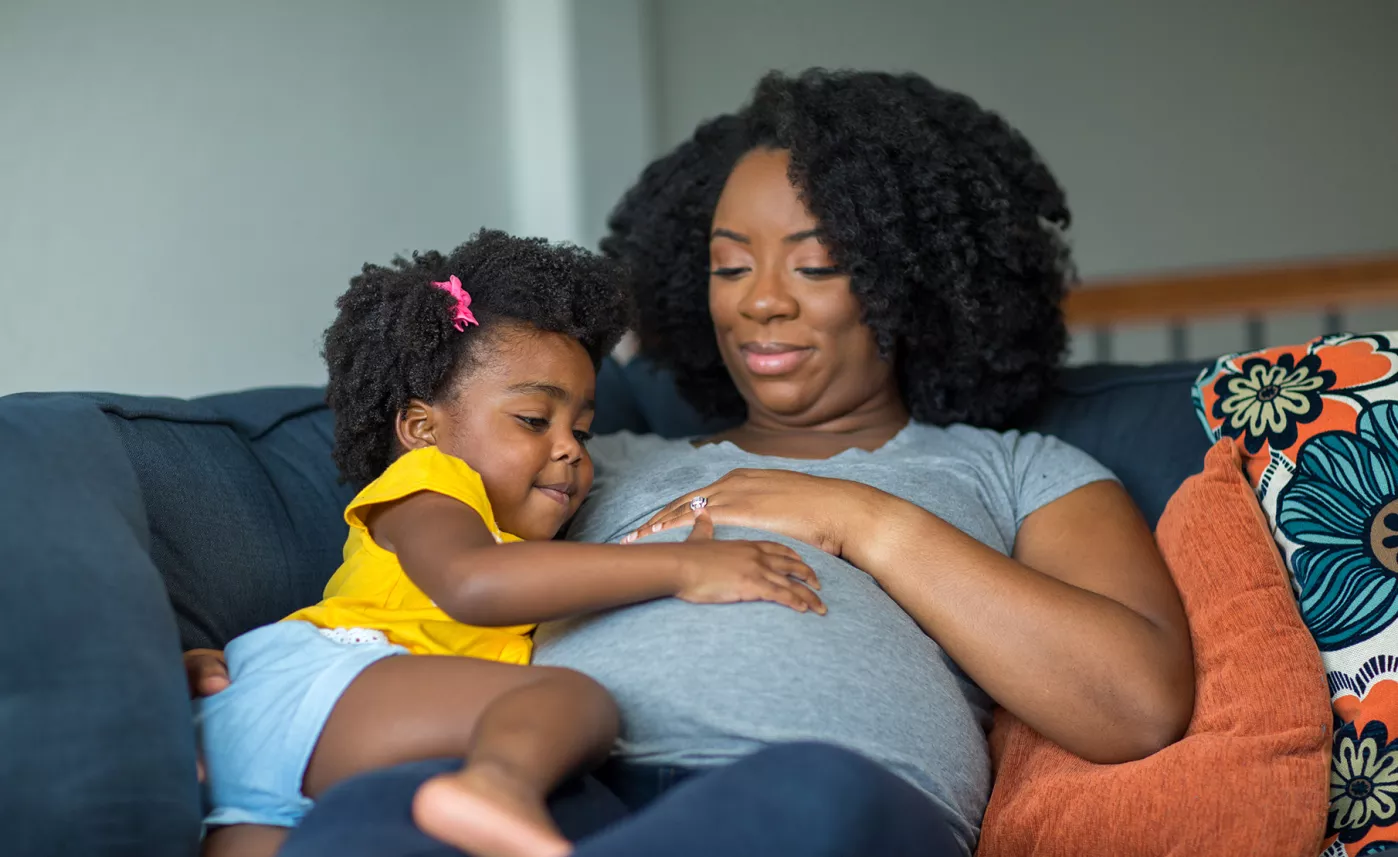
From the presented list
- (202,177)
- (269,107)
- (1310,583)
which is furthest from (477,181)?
(1310,583)

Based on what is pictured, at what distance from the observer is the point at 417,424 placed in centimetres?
157

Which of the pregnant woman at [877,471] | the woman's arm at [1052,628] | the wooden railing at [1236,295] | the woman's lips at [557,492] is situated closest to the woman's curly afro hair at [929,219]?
the pregnant woman at [877,471]

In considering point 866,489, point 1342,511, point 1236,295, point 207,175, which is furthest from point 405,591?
point 1236,295

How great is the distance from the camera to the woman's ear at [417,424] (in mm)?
1566

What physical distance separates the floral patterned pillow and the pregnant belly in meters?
0.42

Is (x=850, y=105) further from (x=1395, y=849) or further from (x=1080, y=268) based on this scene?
(x=1080, y=268)

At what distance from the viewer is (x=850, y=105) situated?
2.00 meters

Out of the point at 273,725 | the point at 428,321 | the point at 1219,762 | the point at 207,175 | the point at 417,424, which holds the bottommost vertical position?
the point at 1219,762

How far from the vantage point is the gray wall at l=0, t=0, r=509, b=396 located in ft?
6.59

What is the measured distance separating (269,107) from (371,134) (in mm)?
333

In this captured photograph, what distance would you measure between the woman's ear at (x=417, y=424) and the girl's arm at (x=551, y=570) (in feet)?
0.50

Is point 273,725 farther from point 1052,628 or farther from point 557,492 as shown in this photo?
point 1052,628

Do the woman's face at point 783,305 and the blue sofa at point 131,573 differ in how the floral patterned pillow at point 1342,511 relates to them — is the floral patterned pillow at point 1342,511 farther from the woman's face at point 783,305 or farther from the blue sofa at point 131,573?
the woman's face at point 783,305

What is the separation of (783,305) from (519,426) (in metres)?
0.50
